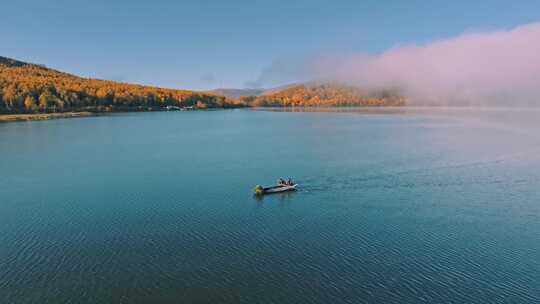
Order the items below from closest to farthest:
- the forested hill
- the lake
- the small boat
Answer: the lake < the small boat < the forested hill

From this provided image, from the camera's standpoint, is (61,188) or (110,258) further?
(61,188)

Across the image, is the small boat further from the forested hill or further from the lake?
the forested hill

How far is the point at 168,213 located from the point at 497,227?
2422 cm

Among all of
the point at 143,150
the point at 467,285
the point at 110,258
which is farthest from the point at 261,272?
the point at 143,150

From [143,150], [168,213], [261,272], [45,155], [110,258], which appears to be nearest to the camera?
[261,272]

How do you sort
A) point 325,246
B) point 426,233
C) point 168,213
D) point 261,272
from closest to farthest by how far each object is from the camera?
point 261,272
point 325,246
point 426,233
point 168,213

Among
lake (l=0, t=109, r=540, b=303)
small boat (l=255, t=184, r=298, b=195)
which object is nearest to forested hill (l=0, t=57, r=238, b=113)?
lake (l=0, t=109, r=540, b=303)

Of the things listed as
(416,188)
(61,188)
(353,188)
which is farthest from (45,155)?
(416,188)

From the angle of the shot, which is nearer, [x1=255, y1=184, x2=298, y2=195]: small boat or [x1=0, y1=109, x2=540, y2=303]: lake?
[x1=0, y1=109, x2=540, y2=303]: lake

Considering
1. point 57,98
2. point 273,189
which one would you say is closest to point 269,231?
point 273,189

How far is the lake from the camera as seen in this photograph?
16625 millimetres

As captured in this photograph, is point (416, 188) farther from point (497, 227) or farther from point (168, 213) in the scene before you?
point (168, 213)

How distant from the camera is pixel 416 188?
3388 centimetres

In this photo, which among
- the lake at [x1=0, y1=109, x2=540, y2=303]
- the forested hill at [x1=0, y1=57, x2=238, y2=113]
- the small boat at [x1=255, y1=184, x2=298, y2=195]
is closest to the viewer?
the lake at [x1=0, y1=109, x2=540, y2=303]
